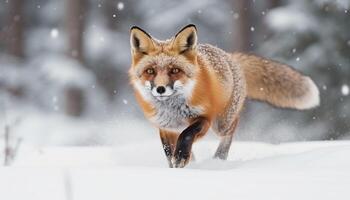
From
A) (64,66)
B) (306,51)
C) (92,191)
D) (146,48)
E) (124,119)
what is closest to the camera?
(92,191)

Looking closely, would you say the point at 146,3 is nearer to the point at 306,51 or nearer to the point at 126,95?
the point at 126,95

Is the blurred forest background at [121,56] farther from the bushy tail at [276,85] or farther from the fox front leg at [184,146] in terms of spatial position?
the fox front leg at [184,146]

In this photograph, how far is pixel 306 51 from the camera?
15750 mm

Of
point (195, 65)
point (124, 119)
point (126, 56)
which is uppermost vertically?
point (195, 65)

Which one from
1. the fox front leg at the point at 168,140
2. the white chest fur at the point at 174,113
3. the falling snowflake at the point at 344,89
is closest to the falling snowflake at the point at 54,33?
the falling snowflake at the point at 344,89

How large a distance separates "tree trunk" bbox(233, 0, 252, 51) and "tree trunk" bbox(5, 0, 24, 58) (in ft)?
20.9

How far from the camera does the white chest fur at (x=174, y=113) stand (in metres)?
6.55

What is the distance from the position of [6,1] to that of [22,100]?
2685mm

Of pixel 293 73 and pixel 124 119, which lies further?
pixel 124 119

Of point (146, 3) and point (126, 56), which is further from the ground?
point (146, 3)

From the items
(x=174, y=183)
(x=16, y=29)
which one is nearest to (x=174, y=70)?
(x=174, y=183)

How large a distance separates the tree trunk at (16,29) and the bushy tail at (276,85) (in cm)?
1191

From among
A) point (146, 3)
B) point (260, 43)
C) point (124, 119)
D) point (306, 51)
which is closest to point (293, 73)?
point (306, 51)

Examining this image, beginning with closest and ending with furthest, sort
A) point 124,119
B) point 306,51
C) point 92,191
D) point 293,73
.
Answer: point 92,191
point 293,73
point 306,51
point 124,119
